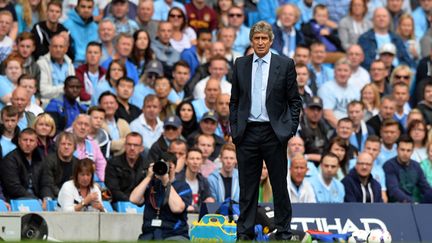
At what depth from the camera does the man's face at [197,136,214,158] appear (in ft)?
64.1

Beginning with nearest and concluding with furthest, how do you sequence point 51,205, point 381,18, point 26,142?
1. point 51,205
2. point 26,142
3. point 381,18

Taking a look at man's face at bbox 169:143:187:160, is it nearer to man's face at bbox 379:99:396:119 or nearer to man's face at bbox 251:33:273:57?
man's face at bbox 379:99:396:119

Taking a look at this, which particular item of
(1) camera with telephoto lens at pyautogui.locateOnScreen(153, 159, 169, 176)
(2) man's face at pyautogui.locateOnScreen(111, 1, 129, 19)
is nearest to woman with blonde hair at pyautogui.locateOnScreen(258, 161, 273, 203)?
(1) camera with telephoto lens at pyautogui.locateOnScreen(153, 159, 169, 176)

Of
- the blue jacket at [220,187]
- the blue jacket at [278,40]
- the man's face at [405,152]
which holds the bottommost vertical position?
the blue jacket at [220,187]

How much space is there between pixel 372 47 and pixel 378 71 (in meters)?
1.33

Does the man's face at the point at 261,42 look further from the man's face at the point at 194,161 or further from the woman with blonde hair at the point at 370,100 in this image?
the woman with blonde hair at the point at 370,100

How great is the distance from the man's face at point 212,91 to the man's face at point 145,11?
2310mm

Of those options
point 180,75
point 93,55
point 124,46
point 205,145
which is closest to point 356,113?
point 180,75

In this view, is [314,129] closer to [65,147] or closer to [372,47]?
[372,47]

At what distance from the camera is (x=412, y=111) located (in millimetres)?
21922

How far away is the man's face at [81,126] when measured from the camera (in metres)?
18.8

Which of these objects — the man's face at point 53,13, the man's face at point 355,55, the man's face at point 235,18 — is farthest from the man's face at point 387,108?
the man's face at point 53,13

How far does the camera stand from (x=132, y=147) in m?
18.7

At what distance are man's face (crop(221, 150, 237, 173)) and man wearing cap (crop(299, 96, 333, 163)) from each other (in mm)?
2306
